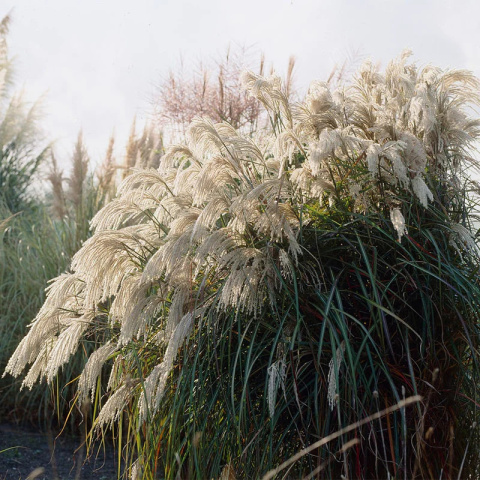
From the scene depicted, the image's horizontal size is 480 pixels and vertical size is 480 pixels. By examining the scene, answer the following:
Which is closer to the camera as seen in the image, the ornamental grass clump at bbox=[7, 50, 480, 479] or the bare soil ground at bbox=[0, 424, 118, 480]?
the ornamental grass clump at bbox=[7, 50, 480, 479]

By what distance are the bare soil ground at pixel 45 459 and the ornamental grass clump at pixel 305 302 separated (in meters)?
1.24

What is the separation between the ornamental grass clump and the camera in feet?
7.64

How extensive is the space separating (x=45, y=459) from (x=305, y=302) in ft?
8.42

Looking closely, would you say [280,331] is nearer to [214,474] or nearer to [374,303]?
[374,303]

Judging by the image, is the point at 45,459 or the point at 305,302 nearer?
the point at 305,302

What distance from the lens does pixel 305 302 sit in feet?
7.99

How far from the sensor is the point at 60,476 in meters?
3.76

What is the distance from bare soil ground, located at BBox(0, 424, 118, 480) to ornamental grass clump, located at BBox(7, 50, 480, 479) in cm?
124

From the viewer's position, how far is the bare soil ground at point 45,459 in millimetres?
3820

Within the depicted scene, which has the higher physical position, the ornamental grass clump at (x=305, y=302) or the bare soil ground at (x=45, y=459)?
the ornamental grass clump at (x=305, y=302)

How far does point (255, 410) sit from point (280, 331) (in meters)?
0.38

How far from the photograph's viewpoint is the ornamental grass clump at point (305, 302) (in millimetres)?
2328

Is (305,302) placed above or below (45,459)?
above

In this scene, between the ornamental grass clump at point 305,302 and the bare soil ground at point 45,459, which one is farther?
the bare soil ground at point 45,459
